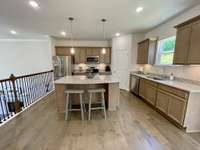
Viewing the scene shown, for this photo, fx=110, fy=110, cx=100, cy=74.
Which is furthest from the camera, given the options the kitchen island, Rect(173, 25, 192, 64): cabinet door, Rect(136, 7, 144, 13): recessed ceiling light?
the kitchen island

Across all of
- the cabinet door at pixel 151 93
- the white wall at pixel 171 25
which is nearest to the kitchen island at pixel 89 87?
the cabinet door at pixel 151 93

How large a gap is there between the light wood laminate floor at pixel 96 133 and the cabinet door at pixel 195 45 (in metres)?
1.55

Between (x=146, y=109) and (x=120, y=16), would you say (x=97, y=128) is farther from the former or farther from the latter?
(x=120, y=16)

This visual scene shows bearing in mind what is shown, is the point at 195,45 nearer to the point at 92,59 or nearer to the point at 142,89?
the point at 142,89

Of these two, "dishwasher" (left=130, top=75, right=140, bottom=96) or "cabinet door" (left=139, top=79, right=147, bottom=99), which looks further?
"dishwasher" (left=130, top=75, right=140, bottom=96)

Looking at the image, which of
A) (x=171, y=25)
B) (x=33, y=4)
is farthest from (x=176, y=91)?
(x=33, y=4)

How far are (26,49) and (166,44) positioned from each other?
23.4ft

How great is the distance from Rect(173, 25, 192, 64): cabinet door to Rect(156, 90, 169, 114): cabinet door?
912mm

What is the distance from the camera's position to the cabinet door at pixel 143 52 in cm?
431

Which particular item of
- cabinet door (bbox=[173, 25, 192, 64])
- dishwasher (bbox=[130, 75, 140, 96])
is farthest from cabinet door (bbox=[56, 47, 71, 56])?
cabinet door (bbox=[173, 25, 192, 64])

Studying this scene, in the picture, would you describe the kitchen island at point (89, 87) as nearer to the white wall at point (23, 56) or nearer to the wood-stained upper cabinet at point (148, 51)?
the wood-stained upper cabinet at point (148, 51)

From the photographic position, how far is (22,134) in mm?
2260

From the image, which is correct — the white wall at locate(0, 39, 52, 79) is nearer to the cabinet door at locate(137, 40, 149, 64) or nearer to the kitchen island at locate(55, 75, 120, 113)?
the kitchen island at locate(55, 75, 120, 113)

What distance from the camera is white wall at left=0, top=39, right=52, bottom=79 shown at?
636cm
